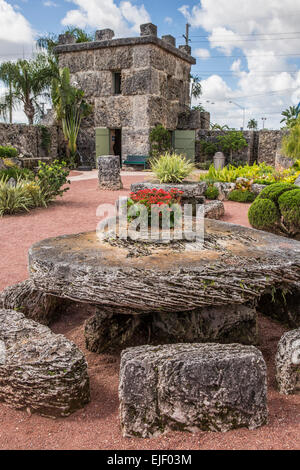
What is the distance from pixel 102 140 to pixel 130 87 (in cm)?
288

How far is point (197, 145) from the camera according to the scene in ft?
68.2

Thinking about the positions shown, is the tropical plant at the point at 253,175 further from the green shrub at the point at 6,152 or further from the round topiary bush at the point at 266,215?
the green shrub at the point at 6,152

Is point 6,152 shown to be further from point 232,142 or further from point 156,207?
point 156,207

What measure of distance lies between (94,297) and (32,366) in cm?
60

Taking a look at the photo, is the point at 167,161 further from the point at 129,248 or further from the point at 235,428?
the point at 235,428

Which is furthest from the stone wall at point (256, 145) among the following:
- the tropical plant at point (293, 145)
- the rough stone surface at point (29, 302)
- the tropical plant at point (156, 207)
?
the rough stone surface at point (29, 302)

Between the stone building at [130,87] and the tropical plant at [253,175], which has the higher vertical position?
the stone building at [130,87]

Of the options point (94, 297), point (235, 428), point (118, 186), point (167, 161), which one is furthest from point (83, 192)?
point (235, 428)

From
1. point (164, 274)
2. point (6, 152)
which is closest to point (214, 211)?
point (164, 274)

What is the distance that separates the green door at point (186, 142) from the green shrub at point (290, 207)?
14.2 metres

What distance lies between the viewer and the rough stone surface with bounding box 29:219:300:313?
2.79 metres

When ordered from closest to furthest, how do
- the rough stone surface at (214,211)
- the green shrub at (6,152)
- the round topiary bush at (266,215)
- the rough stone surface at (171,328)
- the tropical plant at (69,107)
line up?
the rough stone surface at (171,328), the round topiary bush at (266,215), the rough stone surface at (214,211), the green shrub at (6,152), the tropical plant at (69,107)

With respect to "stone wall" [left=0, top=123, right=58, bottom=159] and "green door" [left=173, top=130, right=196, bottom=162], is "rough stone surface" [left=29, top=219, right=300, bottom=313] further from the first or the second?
"green door" [left=173, top=130, right=196, bottom=162]

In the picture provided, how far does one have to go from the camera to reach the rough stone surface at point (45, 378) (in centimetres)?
251
